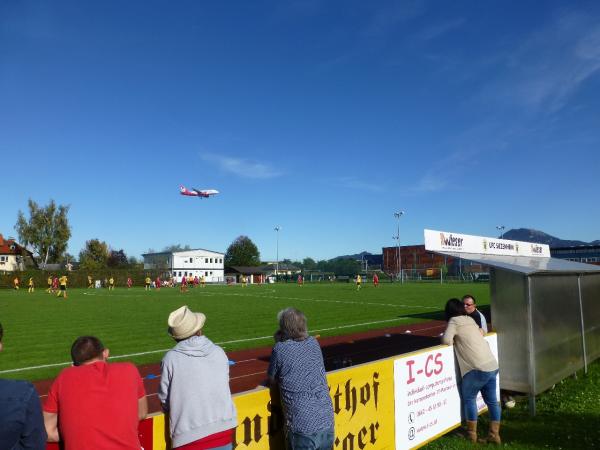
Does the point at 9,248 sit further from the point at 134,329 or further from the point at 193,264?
the point at 134,329

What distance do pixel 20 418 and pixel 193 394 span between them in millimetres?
1103

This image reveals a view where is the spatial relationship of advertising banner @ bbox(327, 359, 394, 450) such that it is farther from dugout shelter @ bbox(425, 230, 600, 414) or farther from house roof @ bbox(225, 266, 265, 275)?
house roof @ bbox(225, 266, 265, 275)

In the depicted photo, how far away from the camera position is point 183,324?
3289 millimetres

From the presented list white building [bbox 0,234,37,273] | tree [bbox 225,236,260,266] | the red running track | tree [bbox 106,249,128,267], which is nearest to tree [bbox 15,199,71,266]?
white building [bbox 0,234,37,273]

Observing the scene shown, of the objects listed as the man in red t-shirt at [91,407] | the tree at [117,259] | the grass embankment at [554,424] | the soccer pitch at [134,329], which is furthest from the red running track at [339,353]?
the tree at [117,259]

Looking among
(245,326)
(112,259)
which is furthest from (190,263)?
(245,326)

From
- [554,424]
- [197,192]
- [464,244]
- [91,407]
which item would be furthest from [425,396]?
[197,192]

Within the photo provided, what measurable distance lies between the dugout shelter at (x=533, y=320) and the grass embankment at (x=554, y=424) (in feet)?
0.90

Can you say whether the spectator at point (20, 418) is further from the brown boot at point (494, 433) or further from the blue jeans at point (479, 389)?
the brown boot at point (494, 433)

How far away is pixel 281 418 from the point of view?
4211 mm

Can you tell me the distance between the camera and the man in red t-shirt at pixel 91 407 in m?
2.73

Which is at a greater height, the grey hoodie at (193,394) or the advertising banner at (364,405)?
the grey hoodie at (193,394)

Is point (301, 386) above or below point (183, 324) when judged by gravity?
below

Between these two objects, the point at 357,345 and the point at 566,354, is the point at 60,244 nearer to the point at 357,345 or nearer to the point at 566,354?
the point at 357,345
